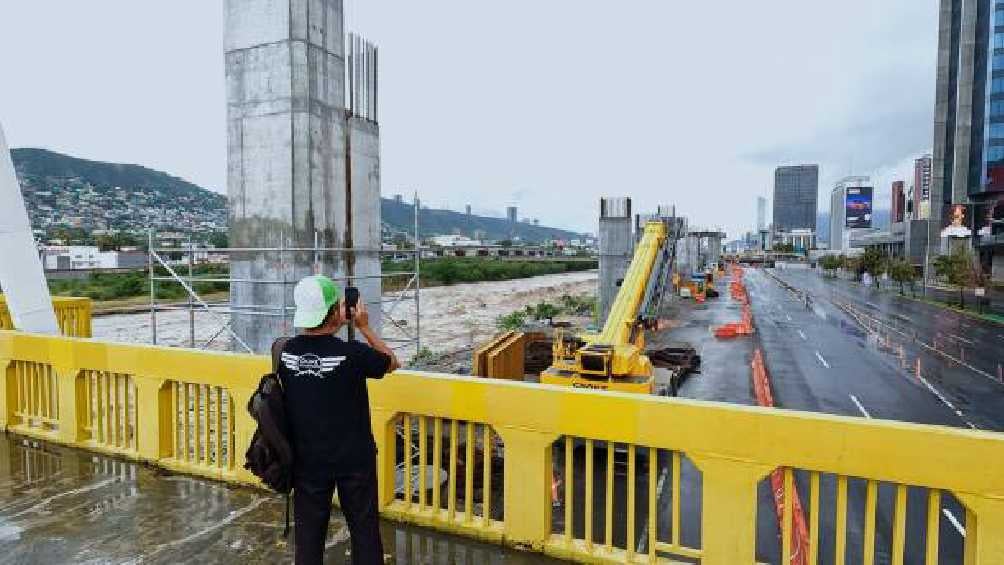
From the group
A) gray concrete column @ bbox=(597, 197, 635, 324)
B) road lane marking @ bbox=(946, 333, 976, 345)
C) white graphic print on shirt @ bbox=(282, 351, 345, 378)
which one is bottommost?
road lane marking @ bbox=(946, 333, 976, 345)

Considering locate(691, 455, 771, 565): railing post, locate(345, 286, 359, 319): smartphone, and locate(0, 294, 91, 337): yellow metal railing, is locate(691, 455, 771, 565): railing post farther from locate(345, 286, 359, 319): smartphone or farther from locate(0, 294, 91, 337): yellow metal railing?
locate(0, 294, 91, 337): yellow metal railing

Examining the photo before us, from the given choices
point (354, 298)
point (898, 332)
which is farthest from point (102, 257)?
point (354, 298)

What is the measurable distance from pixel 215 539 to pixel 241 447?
102cm

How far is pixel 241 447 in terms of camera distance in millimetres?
5332

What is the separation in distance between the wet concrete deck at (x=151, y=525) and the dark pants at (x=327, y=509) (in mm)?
931

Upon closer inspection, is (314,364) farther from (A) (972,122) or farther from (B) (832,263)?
(B) (832,263)

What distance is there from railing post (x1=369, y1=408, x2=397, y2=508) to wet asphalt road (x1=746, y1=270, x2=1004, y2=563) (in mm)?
5033

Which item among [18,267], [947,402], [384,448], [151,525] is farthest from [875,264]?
[151,525]

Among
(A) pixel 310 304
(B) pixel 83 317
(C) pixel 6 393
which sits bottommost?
(C) pixel 6 393

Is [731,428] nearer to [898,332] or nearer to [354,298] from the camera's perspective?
[354,298]

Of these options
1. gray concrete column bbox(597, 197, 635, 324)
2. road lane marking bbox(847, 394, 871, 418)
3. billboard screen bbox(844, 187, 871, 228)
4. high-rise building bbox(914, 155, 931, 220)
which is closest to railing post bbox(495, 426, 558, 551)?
road lane marking bbox(847, 394, 871, 418)

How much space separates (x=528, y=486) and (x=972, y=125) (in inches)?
3497

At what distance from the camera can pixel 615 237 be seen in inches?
754

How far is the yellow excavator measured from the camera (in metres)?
10.8
